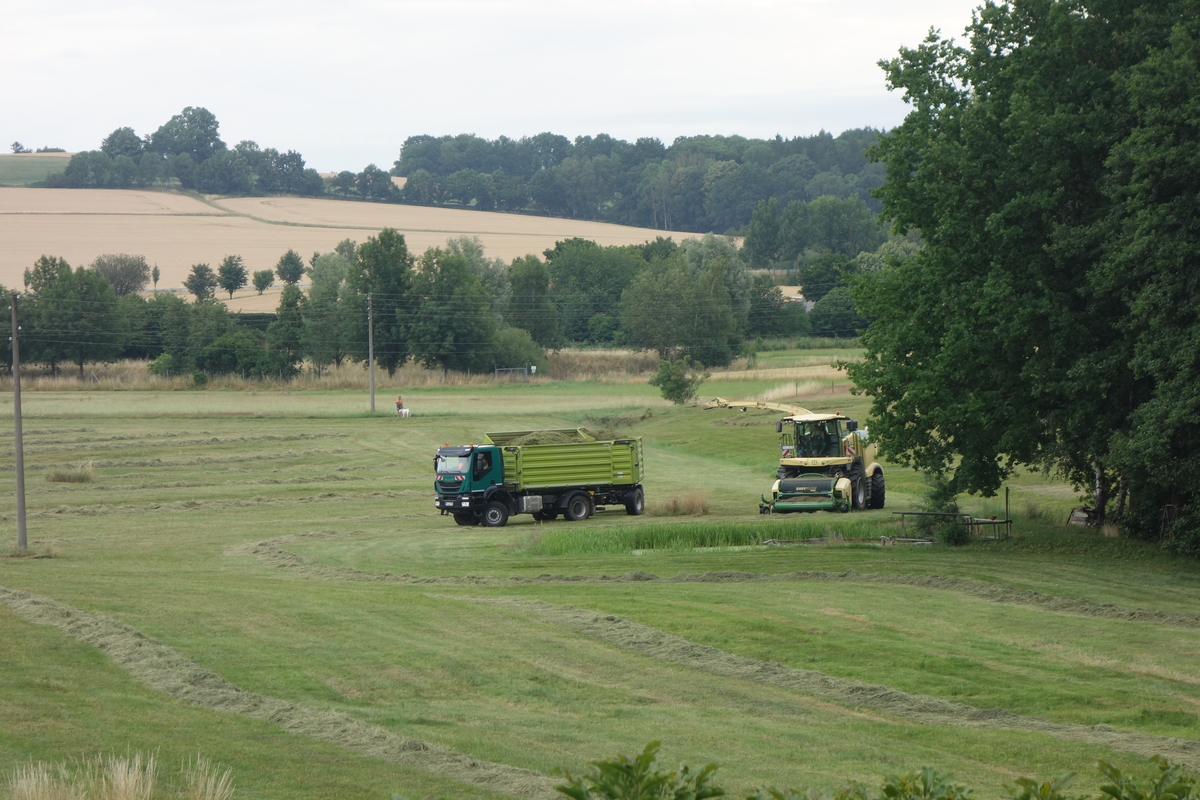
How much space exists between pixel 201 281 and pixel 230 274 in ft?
10.3

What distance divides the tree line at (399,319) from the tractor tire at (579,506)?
59716 mm

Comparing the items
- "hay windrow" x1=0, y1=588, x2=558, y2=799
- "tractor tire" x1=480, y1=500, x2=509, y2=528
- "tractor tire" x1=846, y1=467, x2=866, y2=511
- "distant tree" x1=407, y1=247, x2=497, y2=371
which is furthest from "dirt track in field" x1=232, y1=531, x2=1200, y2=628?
"distant tree" x1=407, y1=247, x2=497, y2=371

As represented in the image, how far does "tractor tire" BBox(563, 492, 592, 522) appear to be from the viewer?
35125 mm

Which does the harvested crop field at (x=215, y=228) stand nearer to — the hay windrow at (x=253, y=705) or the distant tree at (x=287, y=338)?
the distant tree at (x=287, y=338)

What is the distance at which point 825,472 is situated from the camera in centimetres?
3459

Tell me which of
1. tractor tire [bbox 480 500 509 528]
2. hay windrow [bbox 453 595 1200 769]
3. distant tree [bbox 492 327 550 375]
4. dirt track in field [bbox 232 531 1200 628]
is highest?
distant tree [bbox 492 327 550 375]

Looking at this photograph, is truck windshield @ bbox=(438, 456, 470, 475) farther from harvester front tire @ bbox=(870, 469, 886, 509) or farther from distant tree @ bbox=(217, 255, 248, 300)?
distant tree @ bbox=(217, 255, 248, 300)

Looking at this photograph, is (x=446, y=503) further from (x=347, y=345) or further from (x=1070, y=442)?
(x=347, y=345)

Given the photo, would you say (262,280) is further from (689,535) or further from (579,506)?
(689,535)


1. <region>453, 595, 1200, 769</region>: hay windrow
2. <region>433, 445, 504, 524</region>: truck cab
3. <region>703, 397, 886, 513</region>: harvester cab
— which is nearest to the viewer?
<region>453, 595, 1200, 769</region>: hay windrow

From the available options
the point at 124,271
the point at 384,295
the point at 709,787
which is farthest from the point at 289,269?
the point at 709,787

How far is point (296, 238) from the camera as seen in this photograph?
483 ft

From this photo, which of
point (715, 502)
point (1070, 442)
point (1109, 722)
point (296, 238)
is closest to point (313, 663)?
point (1109, 722)

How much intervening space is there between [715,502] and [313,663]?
23.8 meters
